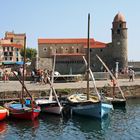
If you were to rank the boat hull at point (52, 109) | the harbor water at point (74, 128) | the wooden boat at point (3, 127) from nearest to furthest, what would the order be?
the harbor water at point (74, 128) < the wooden boat at point (3, 127) < the boat hull at point (52, 109)

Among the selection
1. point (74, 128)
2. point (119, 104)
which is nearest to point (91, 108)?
point (74, 128)

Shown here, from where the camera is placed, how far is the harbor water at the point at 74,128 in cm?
2414

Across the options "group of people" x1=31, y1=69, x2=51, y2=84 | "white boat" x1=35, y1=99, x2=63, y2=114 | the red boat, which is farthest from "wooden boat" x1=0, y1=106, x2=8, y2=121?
"group of people" x1=31, y1=69, x2=51, y2=84

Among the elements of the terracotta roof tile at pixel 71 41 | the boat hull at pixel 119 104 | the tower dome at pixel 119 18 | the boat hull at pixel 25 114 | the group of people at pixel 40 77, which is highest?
the tower dome at pixel 119 18

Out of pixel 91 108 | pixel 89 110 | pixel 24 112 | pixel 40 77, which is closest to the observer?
pixel 24 112

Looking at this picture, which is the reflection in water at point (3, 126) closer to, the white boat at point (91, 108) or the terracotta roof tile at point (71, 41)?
the white boat at point (91, 108)

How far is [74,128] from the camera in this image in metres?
26.8

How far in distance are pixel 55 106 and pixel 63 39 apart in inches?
3368

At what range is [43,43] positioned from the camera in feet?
368

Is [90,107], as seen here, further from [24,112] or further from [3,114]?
[3,114]

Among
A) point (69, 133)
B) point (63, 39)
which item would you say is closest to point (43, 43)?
point (63, 39)

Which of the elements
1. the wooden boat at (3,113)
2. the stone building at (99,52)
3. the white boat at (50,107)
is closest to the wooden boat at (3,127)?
the wooden boat at (3,113)

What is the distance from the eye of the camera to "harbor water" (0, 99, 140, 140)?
2414cm

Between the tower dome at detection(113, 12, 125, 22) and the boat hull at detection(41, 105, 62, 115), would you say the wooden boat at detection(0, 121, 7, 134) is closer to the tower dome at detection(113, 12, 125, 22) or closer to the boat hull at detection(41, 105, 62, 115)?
the boat hull at detection(41, 105, 62, 115)
